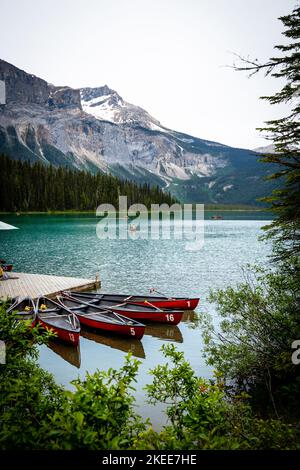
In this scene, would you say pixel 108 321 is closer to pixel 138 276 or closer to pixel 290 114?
pixel 290 114

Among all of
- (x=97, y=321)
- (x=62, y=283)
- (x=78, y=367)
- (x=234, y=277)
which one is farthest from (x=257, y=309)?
(x=234, y=277)

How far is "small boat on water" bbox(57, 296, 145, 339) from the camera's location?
16750 mm

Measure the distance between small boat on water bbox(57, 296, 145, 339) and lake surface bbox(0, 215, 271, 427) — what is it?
21.8 inches

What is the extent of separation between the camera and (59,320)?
674 inches

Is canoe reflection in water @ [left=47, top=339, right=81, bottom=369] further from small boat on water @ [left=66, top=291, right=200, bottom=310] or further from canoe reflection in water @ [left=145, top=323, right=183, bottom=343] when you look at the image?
small boat on water @ [left=66, top=291, right=200, bottom=310]

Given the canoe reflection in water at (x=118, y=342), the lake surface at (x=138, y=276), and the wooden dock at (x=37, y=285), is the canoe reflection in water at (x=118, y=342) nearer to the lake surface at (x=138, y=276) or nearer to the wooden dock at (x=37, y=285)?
the lake surface at (x=138, y=276)

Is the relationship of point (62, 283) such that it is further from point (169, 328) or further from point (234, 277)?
point (234, 277)

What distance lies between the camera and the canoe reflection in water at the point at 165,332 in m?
18.3

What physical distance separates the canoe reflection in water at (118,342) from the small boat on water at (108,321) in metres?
0.36

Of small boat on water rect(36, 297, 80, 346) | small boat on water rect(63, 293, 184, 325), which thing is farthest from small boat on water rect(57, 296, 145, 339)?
small boat on water rect(36, 297, 80, 346)

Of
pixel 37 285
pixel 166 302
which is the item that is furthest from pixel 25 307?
pixel 166 302

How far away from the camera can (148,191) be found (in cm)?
17400

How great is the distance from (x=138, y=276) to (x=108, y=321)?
15.7m

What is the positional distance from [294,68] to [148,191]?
167m
